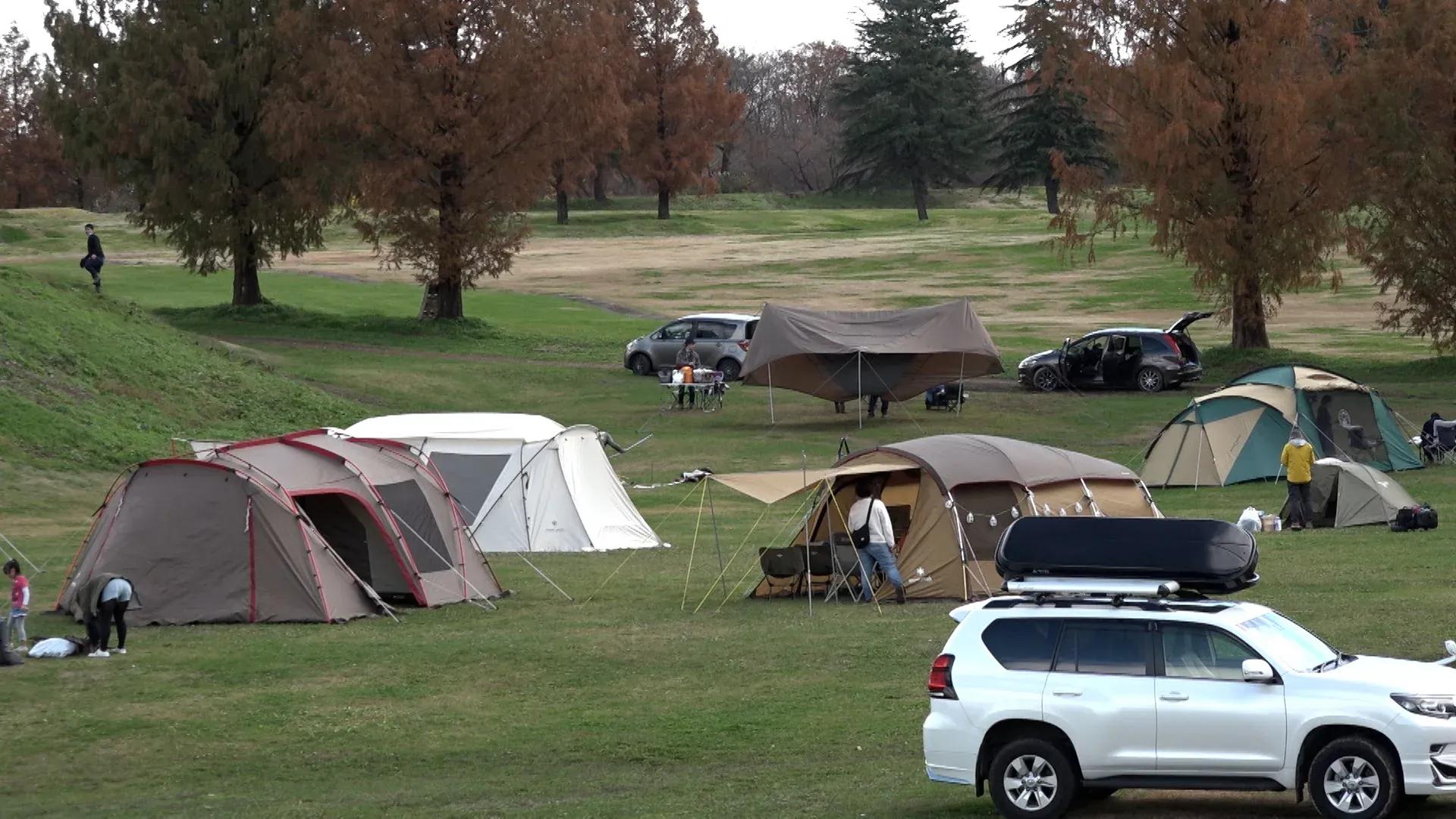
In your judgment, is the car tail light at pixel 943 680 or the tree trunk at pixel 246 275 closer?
the car tail light at pixel 943 680

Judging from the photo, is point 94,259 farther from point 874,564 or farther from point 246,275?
point 874,564

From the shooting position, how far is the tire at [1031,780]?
10.5 meters

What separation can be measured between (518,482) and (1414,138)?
77.0ft

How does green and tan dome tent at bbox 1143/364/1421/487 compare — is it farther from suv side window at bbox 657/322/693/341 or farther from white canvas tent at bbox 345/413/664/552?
suv side window at bbox 657/322/693/341

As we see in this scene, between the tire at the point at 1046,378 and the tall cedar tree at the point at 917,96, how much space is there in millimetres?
55199

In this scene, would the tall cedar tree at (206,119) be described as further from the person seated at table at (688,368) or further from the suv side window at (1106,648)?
the suv side window at (1106,648)

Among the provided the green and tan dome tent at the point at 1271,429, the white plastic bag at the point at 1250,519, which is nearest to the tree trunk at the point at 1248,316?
the green and tan dome tent at the point at 1271,429

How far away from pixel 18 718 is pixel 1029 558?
346 inches

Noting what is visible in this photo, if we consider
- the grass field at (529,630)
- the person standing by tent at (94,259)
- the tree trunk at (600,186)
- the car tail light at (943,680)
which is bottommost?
the grass field at (529,630)

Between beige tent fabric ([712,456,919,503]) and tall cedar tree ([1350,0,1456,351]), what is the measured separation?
2280 centimetres

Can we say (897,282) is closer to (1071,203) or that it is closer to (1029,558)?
(1071,203)

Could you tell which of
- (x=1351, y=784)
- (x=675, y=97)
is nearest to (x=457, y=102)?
(x=1351, y=784)

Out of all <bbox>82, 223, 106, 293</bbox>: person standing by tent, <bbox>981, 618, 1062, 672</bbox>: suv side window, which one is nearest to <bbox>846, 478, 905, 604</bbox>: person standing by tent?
<bbox>981, 618, 1062, 672</bbox>: suv side window

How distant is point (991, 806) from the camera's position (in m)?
11.4
